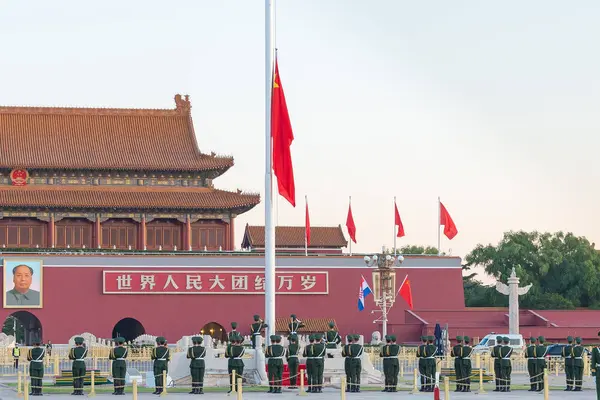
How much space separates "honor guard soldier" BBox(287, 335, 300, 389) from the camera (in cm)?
A: 3002

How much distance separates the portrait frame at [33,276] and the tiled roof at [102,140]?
589cm

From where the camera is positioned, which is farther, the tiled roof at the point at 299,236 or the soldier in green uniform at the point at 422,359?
the tiled roof at the point at 299,236

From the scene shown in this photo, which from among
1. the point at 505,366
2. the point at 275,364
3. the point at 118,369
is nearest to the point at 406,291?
the point at 505,366

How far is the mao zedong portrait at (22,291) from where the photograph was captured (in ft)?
169

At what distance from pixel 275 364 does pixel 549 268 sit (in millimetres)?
34168

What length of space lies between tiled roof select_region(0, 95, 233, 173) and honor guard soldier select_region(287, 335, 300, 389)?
2746 cm

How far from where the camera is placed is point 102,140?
194 ft

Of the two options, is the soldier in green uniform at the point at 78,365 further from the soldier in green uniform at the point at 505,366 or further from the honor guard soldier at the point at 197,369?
the soldier in green uniform at the point at 505,366

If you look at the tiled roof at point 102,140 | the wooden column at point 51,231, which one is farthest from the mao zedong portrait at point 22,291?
the tiled roof at point 102,140

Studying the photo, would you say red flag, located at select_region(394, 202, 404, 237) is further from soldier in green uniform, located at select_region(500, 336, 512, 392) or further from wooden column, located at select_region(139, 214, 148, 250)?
soldier in green uniform, located at select_region(500, 336, 512, 392)

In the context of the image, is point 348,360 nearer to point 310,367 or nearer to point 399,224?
point 310,367

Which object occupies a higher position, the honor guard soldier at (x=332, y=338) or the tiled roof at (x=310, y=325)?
the tiled roof at (x=310, y=325)

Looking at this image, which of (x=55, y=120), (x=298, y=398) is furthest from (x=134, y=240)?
(x=298, y=398)

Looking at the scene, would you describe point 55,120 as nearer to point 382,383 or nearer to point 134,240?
point 134,240
